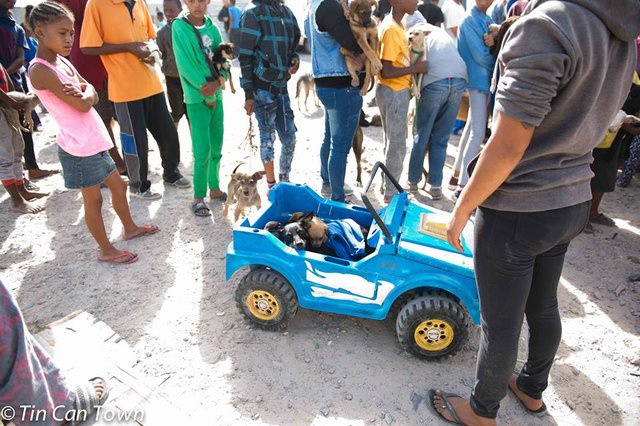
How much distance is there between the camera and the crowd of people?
1561 millimetres

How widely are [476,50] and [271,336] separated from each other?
356cm

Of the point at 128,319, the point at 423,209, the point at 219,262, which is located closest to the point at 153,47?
the point at 219,262

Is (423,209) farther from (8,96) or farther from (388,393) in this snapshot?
(8,96)

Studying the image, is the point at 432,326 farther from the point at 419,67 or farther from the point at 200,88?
the point at 200,88

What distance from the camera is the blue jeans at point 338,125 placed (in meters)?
4.25

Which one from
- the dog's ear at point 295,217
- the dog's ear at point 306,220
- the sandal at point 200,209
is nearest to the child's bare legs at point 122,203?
the sandal at point 200,209

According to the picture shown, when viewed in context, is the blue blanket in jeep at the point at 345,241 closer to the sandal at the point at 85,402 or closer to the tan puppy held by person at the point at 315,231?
the tan puppy held by person at the point at 315,231

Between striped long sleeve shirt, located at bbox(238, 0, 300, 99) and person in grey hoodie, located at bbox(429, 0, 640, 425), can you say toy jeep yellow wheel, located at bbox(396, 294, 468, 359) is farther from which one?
striped long sleeve shirt, located at bbox(238, 0, 300, 99)

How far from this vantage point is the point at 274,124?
466cm

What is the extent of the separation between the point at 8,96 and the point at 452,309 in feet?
15.1

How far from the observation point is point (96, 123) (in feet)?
11.5

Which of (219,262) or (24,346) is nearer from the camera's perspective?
(24,346)

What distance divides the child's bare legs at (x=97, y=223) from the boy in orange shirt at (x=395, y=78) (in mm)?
2839

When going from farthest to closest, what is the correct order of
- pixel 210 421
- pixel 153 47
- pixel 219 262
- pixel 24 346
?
pixel 153 47
pixel 219 262
pixel 210 421
pixel 24 346
